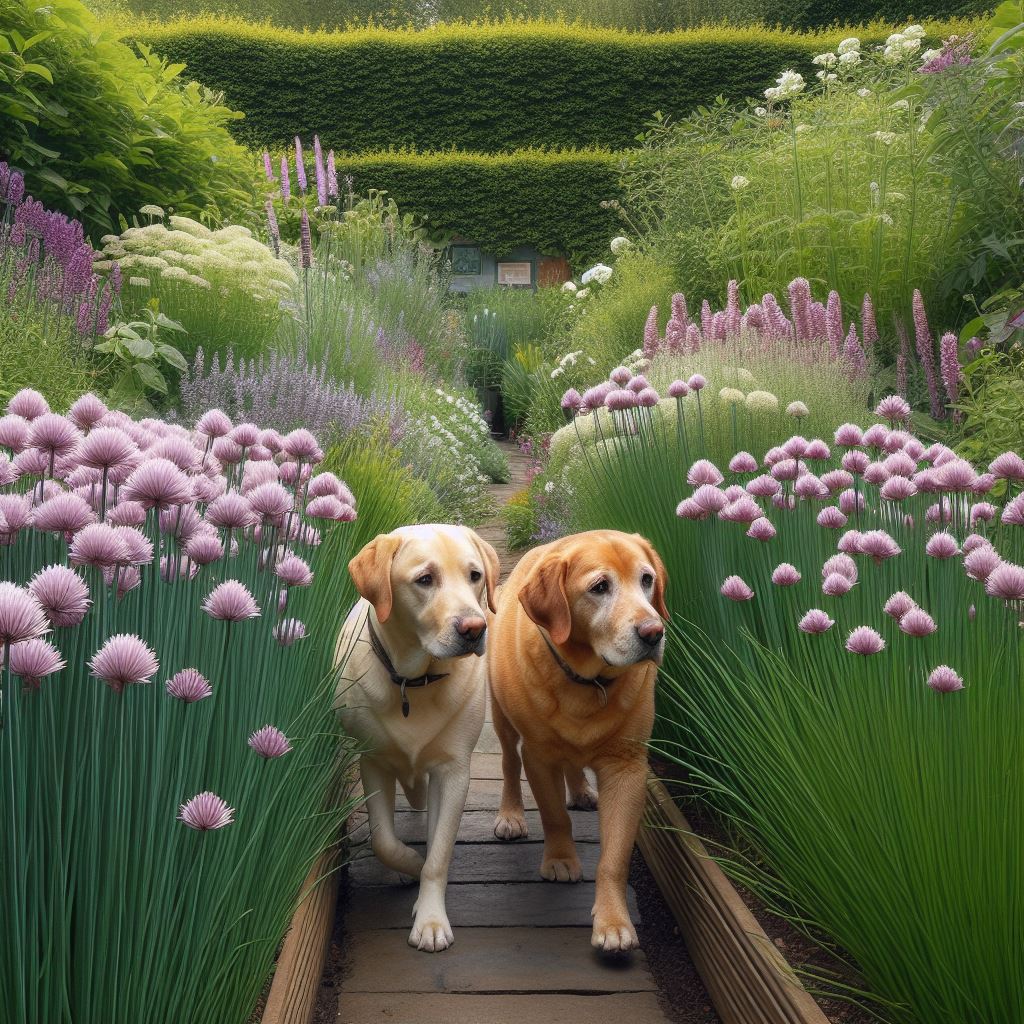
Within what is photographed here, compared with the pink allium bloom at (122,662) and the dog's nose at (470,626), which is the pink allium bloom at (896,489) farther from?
the pink allium bloom at (122,662)

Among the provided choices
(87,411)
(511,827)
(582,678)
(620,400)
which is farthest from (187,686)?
(620,400)

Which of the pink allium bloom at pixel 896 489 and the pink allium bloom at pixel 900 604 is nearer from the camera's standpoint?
the pink allium bloom at pixel 900 604

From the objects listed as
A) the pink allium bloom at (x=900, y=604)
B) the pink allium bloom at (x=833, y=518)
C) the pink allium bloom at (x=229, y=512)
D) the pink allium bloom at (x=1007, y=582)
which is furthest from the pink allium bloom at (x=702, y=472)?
the pink allium bloom at (x=229, y=512)

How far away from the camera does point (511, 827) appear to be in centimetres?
359

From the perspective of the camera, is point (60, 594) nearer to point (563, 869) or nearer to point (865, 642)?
point (865, 642)

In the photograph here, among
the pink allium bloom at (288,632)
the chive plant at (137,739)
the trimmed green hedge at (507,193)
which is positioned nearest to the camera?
the chive plant at (137,739)

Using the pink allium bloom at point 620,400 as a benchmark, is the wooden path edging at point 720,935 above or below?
below

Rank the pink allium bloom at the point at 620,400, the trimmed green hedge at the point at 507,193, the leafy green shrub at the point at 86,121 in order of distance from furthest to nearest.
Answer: the trimmed green hedge at the point at 507,193 < the leafy green shrub at the point at 86,121 < the pink allium bloom at the point at 620,400

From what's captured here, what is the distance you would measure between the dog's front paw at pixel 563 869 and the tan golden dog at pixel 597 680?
0.10 metres

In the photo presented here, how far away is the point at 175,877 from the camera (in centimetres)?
175

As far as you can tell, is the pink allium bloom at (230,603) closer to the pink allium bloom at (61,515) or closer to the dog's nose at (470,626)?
the pink allium bloom at (61,515)

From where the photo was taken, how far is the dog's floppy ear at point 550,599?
9.40ft

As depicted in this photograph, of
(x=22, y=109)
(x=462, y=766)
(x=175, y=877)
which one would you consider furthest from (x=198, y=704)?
(x=22, y=109)

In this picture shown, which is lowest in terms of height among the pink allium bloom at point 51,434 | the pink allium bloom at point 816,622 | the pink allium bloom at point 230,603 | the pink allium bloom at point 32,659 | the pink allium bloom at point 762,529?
the pink allium bloom at point 816,622
